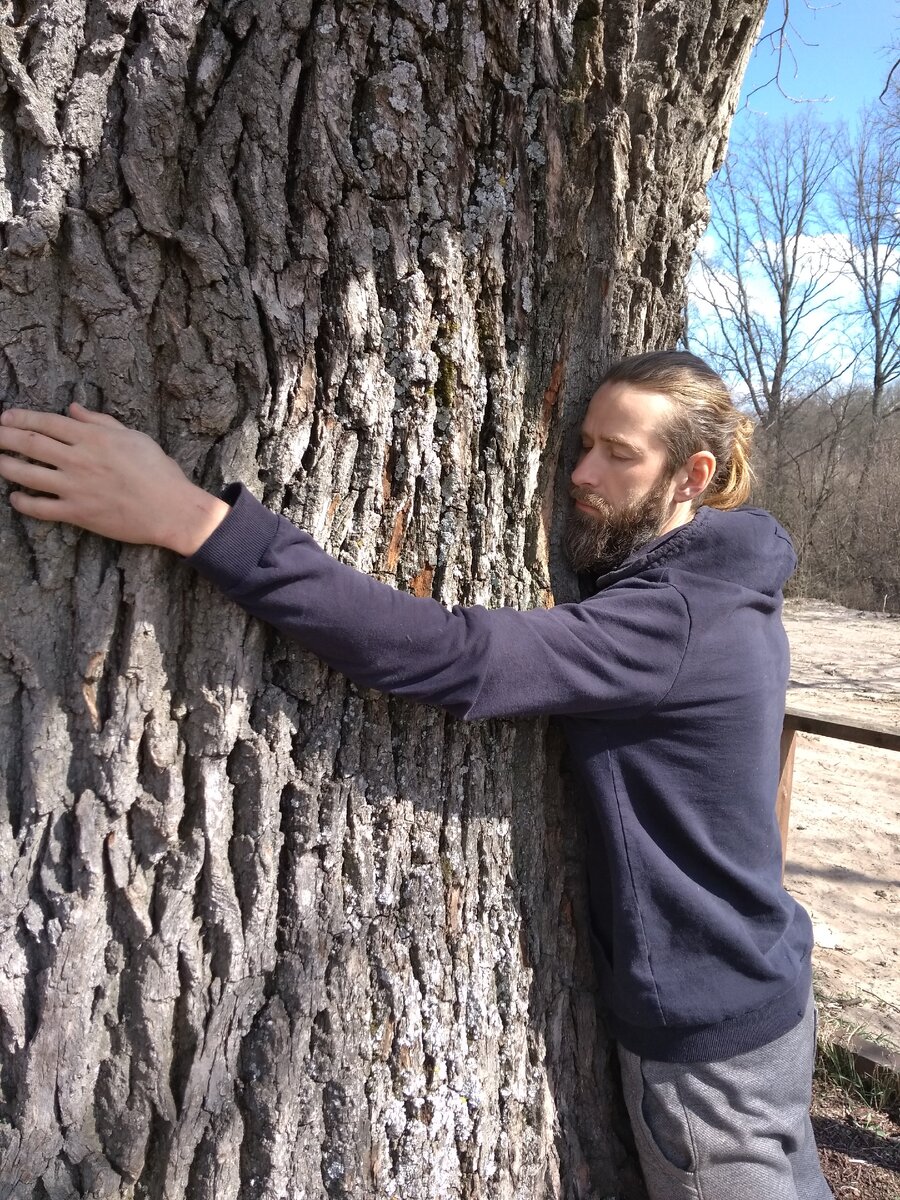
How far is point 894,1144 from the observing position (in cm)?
253

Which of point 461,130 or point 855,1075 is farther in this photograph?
point 855,1075

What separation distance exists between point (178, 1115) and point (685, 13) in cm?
221

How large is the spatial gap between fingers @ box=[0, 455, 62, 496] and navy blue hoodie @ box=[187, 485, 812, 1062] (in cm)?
42

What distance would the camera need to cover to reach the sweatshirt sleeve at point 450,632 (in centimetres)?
139

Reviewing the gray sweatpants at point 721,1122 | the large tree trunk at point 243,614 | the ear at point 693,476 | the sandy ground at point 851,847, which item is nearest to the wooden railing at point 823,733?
the sandy ground at point 851,847

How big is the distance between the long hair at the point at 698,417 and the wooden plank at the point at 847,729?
1048 millimetres

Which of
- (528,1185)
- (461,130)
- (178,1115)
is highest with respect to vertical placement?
(461,130)

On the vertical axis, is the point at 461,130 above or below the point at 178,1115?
above

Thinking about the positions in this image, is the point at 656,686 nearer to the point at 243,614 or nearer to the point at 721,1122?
the point at 243,614

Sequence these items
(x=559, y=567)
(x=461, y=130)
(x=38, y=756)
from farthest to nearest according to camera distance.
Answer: (x=559, y=567)
(x=461, y=130)
(x=38, y=756)

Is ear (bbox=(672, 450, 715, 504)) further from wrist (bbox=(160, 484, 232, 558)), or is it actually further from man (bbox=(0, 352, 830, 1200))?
wrist (bbox=(160, 484, 232, 558))

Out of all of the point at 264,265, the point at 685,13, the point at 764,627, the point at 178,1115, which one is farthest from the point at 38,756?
the point at 685,13

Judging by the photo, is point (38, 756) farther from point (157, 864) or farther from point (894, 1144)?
point (894, 1144)

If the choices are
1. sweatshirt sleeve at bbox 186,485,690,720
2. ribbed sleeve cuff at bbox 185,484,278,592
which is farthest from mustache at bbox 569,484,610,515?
ribbed sleeve cuff at bbox 185,484,278,592
